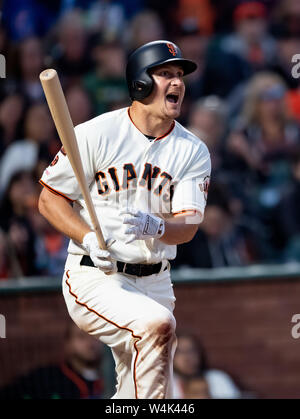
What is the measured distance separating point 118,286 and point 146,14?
5.45m

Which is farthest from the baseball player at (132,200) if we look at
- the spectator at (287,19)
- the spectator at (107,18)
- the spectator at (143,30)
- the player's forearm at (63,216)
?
the spectator at (287,19)

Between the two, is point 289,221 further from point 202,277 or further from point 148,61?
point 148,61

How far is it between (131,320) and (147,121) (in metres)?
1.14

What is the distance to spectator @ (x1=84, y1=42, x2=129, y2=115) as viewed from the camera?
25.8 ft

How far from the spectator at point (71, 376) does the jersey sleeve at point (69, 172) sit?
2.69m

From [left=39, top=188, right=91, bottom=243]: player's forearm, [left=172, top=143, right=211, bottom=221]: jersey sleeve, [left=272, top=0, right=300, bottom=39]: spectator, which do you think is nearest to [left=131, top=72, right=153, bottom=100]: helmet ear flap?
[left=172, top=143, right=211, bottom=221]: jersey sleeve

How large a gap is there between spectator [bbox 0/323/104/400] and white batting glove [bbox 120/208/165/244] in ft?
9.68

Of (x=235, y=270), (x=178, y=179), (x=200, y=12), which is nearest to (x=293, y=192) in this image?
(x=235, y=270)

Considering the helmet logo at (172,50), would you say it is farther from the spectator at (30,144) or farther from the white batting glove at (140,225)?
the spectator at (30,144)

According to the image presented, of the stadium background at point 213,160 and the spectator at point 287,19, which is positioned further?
the spectator at point 287,19

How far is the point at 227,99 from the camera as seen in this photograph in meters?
8.70

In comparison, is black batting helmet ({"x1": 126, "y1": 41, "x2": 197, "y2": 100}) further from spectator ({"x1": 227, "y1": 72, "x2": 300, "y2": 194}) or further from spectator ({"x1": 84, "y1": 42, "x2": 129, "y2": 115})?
spectator ({"x1": 227, "y1": 72, "x2": 300, "y2": 194})

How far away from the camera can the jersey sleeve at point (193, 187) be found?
183 inches

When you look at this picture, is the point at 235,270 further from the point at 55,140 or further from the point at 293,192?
the point at 55,140
